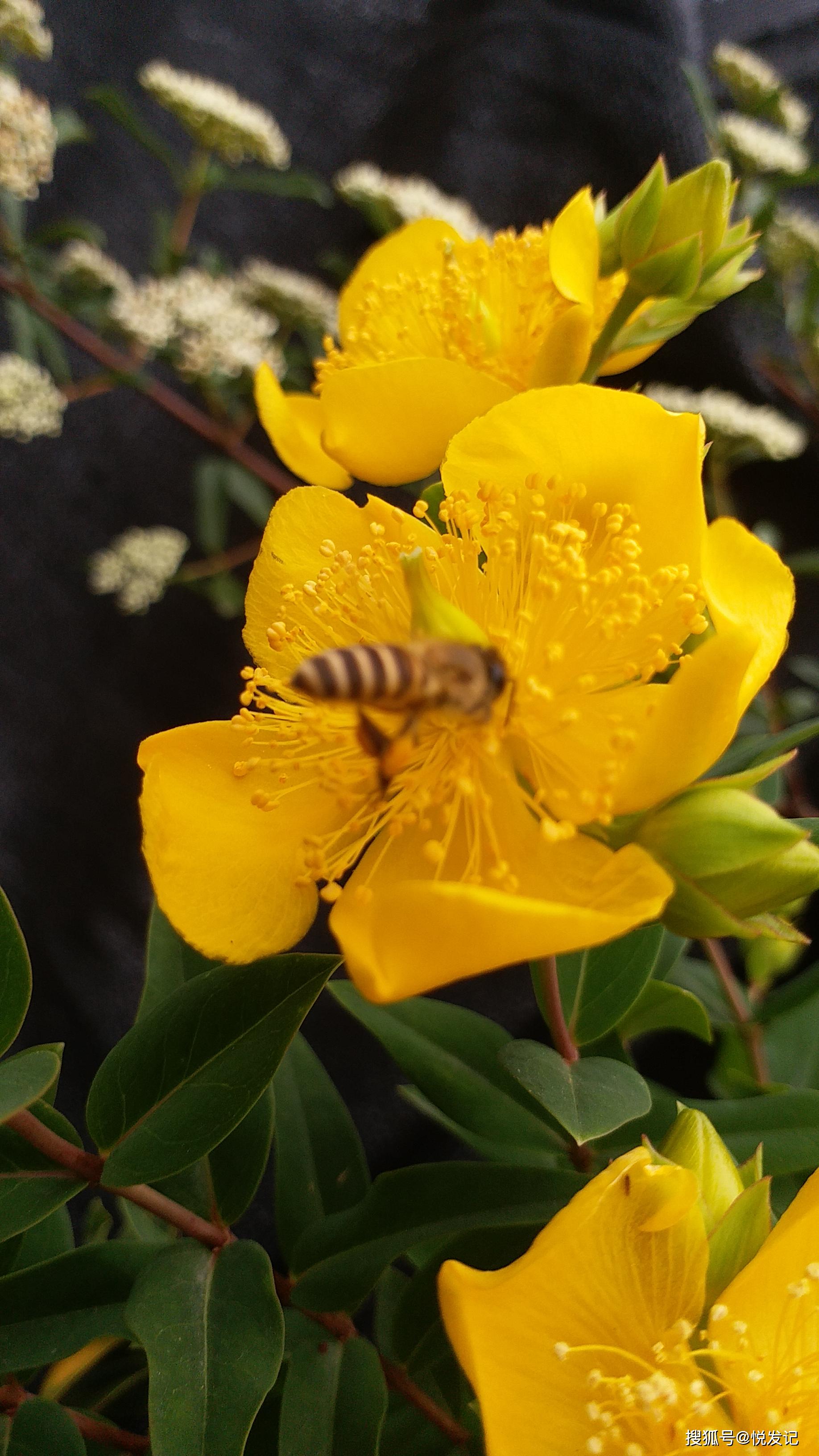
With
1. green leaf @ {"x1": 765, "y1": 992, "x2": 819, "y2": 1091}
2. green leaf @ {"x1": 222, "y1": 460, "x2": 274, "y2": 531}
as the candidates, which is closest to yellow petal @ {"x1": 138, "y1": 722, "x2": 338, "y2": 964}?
green leaf @ {"x1": 765, "y1": 992, "x2": 819, "y2": 1091}

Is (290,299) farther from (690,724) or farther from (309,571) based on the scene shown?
(690,724)

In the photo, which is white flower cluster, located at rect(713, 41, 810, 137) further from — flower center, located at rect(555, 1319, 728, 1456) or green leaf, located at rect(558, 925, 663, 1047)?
flower center, located at rect(555, 1319, 728, 1456)

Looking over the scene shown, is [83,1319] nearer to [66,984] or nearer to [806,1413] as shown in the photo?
[806,1413]

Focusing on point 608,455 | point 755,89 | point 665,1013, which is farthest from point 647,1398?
point 755,89

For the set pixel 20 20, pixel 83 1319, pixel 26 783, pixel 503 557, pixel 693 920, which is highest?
pixel 20 20

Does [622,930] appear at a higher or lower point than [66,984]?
higher

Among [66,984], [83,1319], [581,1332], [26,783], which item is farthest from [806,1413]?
[26,783]
